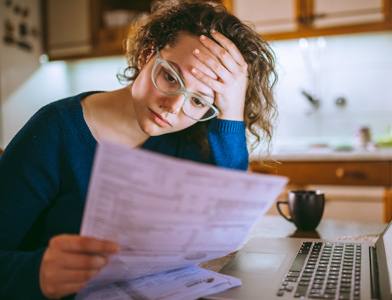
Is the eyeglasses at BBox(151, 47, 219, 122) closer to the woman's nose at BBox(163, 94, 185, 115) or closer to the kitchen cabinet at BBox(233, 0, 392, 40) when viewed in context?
the woman's nose at BBox(163, 94, 185, 115)

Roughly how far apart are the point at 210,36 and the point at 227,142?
0.29 m

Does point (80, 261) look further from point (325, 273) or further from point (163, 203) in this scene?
point (325, 273)

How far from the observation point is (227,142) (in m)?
1.02

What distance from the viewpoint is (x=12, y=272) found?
1.68ft

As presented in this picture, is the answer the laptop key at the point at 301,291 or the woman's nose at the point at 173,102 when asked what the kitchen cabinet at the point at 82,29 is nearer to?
the woman's nose at the point at 173,102

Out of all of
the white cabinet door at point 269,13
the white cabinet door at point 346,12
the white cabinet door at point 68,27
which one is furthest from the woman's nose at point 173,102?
the white cabinet door at point 68,27

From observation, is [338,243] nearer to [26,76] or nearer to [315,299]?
[315,299]

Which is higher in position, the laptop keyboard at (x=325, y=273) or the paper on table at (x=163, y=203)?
the paper on table at (x=163, y=203)

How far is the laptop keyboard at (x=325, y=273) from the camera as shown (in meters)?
0.50

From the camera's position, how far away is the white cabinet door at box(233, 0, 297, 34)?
2.51 meters

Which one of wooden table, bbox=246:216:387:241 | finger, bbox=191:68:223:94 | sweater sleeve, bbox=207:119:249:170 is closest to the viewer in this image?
finger, bbox=191:68:223:94

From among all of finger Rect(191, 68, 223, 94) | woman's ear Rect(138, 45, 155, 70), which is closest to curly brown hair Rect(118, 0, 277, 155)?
woman's ear Rect(138, 45, 155, 70)

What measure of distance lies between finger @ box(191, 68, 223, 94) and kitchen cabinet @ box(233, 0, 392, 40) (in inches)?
65.0

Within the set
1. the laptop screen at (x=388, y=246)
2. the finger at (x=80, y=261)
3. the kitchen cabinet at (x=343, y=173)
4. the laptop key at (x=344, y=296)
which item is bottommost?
the kitchen cabinet at (x=343, y=173)
